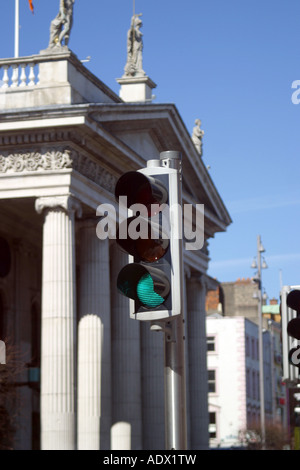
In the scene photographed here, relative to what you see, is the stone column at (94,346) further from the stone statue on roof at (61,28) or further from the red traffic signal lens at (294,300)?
the red traffic signal lens at (294,300)

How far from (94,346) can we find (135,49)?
13.0 m

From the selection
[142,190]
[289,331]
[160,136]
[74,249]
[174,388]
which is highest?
[160,136]

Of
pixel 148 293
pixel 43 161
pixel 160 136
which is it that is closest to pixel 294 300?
pixel 148 293

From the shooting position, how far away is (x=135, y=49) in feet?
141

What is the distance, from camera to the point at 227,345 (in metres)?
89.9

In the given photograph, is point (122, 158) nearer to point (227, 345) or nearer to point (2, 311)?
point (2, 311)

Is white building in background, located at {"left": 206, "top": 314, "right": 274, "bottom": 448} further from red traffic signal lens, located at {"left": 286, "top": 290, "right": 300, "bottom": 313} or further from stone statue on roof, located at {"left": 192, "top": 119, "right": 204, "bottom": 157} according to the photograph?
red traffic signal lens, located at {"left": 286, "top": 290, "right": 300, "bottom": 313}

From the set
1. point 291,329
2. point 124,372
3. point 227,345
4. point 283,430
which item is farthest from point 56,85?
point 227,345

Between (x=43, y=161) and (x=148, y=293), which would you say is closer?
(x=148, y=293)

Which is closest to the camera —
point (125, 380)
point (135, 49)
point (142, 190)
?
point (142, 190)

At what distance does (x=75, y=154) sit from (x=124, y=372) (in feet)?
27.3

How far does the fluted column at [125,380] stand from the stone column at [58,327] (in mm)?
5285

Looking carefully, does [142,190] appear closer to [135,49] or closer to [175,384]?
[175,384]

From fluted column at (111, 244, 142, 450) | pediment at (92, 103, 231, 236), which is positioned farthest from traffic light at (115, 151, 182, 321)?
fluted column at (111, 244, 142, 450)
